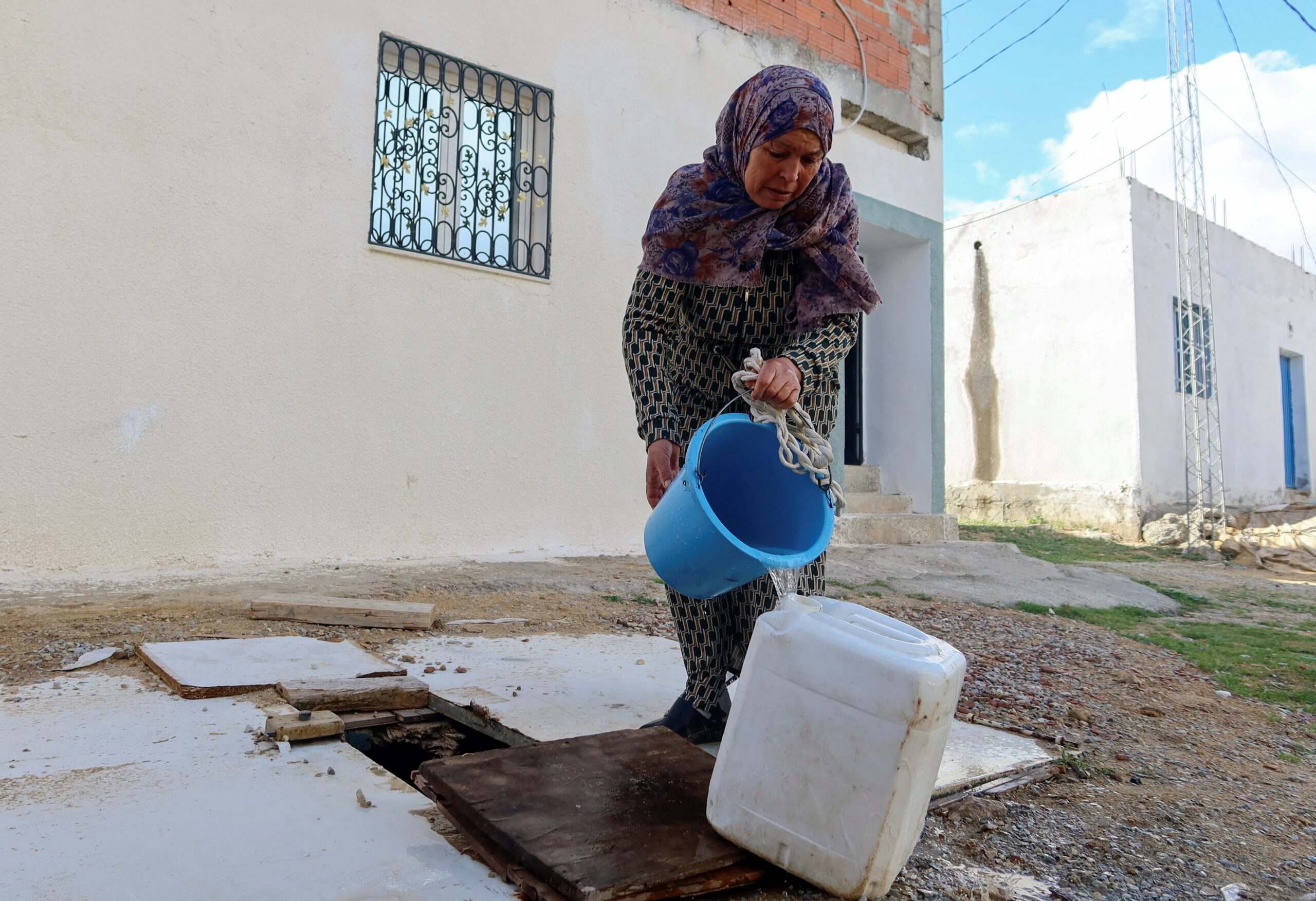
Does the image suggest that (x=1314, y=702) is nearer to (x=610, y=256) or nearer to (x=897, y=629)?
(x=897, y=629)

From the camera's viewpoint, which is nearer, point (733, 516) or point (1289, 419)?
point (733, 516)

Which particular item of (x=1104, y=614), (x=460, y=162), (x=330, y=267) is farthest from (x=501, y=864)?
(x=1104, y=614)

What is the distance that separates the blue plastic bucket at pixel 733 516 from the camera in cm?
152

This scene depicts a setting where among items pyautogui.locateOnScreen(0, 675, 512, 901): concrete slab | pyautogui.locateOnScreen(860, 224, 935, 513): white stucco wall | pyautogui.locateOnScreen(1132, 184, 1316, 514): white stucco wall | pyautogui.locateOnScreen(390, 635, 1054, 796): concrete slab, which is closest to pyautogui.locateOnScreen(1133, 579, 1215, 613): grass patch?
pyautogui.locateOnScreen(860, 224, 935, 513): white stucco wall

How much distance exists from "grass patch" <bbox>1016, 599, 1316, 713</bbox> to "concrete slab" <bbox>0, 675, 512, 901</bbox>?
3006 mm

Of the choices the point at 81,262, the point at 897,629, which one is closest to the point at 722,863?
the point at 897,629

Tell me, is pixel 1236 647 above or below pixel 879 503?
below

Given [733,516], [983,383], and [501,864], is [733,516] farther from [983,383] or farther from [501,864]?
[983,383]

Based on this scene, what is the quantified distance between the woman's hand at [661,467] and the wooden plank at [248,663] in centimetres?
91

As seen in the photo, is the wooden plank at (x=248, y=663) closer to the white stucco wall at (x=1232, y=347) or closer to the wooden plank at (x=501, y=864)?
the wooden plank at (x=501, y=864)

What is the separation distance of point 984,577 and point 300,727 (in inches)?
195

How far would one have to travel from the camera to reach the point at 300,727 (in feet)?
5.64

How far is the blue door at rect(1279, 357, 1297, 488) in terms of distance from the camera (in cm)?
1533

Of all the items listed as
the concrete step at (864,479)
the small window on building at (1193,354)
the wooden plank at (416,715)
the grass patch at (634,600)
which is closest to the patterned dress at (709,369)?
the wooden plank at (416,715)
